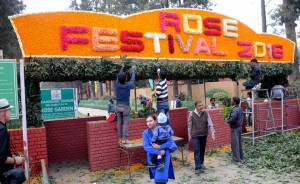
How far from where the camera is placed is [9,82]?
602cm

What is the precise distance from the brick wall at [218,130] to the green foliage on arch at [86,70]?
1422mm

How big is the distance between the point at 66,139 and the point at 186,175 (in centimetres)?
443

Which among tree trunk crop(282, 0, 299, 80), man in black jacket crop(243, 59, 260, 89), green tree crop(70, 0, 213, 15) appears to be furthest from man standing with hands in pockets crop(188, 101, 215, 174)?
green tree crop(70, 0, 213, 15)

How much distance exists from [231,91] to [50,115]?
885 inches

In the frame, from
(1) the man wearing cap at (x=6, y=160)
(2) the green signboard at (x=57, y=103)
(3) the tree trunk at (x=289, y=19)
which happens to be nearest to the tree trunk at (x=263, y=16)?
(3) the tree trunk at (x=289, y=19)

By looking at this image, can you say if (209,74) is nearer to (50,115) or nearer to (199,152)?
(199,152)

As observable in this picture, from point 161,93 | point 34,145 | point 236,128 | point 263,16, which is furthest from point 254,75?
point 263,16

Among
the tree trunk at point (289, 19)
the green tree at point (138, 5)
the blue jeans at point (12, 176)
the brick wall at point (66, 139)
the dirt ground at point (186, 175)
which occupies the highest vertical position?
the green tree at point (138, 5)

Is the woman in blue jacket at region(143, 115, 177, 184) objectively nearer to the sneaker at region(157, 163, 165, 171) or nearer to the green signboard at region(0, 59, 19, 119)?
the sneaker at region(157, 163, 165, 171)

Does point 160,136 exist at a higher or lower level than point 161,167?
higher

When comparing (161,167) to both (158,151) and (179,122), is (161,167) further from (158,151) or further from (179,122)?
(179,122)

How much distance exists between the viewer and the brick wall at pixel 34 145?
6.63 meters

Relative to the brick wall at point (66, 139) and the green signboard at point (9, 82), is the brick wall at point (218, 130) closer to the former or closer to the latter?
the brick wall at point (66, 139)

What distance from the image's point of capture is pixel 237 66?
33.8 feet
